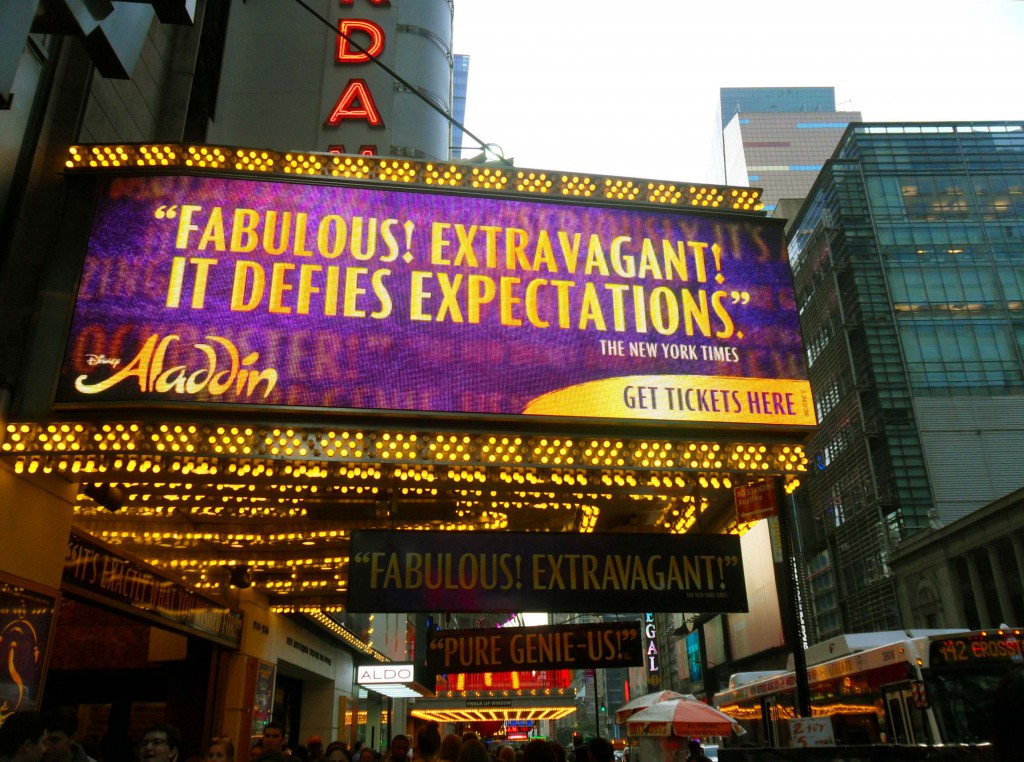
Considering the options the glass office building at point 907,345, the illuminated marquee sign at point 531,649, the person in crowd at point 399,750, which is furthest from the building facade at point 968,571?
the person in crowd at point 399,750

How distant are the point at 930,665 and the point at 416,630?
78.9ft

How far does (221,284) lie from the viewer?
8.17 metres

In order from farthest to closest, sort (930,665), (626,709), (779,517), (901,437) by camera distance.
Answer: (901,437) < (626,709) < (930,665) < (779,517)

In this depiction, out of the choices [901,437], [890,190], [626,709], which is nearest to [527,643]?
[626,709]

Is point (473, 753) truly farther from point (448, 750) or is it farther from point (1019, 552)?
point (1019, 552)

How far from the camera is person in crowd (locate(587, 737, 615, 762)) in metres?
7.21

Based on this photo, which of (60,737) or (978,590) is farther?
(978,590)

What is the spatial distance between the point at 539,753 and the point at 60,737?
11.4 ft

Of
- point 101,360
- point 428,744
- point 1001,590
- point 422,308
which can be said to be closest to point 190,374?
point 101,360

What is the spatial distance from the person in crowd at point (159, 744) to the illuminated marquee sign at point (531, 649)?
11.9 feet

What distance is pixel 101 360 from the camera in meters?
7.59

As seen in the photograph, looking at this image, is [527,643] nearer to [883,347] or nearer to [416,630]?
[416,630]

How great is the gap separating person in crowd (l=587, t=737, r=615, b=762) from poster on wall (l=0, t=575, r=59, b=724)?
514cm

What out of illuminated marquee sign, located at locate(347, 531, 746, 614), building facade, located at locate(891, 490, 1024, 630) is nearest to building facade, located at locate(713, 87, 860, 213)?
building facade, located at locate(891, 490, 1024, 630)
